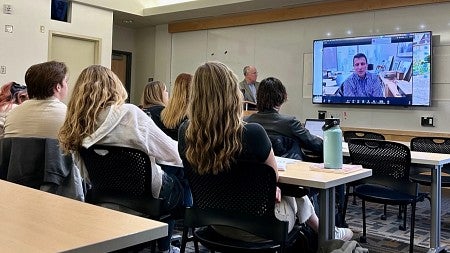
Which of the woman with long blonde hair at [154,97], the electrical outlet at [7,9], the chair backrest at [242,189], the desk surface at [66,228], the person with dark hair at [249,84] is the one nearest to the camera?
the desk surface at [66,228]

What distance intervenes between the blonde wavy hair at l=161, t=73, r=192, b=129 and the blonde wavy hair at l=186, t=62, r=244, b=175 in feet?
4.24

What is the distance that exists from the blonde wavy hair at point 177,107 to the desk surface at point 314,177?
3.92 feet

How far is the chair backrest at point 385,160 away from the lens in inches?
112

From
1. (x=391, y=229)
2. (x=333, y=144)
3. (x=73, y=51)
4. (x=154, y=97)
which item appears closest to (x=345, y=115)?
(x=391, y=229)

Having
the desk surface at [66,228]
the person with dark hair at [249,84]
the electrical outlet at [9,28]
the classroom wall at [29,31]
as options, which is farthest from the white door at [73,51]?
the desk surface at [66,228]

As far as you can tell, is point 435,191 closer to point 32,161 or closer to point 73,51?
point 32,161

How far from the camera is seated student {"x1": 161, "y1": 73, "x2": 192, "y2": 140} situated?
10.4ft

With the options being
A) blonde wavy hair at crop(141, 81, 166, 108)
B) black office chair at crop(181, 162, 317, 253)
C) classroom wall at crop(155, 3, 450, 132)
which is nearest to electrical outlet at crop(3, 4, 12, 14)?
classroom wall at crop(155, 3, 450, 132)

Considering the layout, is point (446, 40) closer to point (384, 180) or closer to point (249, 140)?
point (384, 180)

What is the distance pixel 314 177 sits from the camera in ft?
6.36

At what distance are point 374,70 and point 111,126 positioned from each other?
4.67 metres

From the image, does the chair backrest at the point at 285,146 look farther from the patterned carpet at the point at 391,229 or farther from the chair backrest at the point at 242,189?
the chair backrest at the point at 242,189

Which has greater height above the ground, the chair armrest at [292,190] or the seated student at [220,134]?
the seated student at [220,134]

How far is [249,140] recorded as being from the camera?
1780 mm
